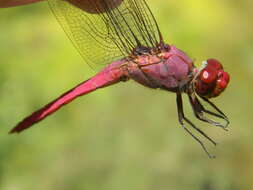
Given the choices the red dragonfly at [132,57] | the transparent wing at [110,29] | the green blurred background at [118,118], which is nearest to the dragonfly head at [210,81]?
the red dragonfly at [132,57]

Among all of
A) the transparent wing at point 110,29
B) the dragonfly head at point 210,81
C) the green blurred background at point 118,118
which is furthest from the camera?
the green blurred background at point 118,118

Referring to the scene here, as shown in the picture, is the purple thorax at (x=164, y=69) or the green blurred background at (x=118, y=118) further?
the green blurred background at (x=118, y=118)

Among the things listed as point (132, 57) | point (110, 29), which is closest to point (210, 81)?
point (132, 57)

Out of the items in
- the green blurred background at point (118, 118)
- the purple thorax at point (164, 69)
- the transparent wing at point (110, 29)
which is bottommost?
the green blurred background at point (118, 118)

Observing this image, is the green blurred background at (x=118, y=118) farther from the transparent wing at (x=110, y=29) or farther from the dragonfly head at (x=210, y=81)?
the dragonfly head at (x=210, y=81)

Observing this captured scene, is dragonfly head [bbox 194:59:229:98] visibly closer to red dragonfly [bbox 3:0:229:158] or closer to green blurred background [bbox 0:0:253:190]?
red dragonfly [bbox 3:0:229:158]

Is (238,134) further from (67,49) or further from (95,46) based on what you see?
(95,46)

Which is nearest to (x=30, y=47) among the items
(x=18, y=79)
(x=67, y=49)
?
(x=67, y=49)

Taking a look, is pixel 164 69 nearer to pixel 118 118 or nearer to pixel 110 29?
pixel 110 29
